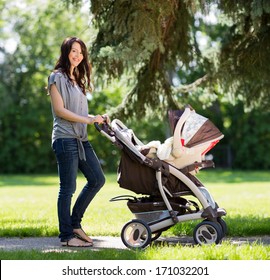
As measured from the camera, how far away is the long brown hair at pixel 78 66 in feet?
18.6

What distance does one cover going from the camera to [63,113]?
5531 millimetres

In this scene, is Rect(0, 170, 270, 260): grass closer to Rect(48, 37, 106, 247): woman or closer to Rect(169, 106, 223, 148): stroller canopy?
Rect(48, 37, 106, 247): woman

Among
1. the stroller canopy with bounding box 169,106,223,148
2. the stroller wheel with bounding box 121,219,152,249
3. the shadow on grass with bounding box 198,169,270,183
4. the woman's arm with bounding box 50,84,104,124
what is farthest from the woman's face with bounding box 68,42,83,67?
the shadow on grass with bounding box 198,169,270,183

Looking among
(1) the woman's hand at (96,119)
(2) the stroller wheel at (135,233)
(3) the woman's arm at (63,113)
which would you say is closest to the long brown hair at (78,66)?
(3) the woman's arm at (63,113)

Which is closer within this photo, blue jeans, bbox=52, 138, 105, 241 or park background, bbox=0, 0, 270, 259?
blue jeans, bbox=52, 138, 105, 241

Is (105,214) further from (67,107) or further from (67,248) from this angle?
(67,107)

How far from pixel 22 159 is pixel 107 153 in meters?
3.40

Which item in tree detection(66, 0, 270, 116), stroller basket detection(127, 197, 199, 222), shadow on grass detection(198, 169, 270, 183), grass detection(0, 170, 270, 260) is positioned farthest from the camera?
shadow on grass detection(198, 169, 270, 183)

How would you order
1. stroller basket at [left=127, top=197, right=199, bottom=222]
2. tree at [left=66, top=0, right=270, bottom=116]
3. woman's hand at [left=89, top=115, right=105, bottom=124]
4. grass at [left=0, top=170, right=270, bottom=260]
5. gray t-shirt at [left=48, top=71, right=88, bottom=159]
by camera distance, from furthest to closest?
tree at [left=66, top=0, right=270, bottom=116], stroller basket at [left=127, top=197, right=199, bottom=222], gray t-shirt at [left=48, top=71, right=88, bottom=159], woman's hand at [left=89, top=115, right=105, bottom=124], grass at [left=0, top=170, right=270, bottom=260]

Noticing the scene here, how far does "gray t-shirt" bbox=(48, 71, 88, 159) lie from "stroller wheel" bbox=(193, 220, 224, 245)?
1.16 metres

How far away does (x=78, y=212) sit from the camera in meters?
5.81

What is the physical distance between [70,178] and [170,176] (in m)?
0.85

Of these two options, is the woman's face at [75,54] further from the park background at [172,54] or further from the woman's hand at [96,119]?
the park background at [172,54]

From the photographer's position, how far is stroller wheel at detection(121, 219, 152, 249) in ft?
18.2
